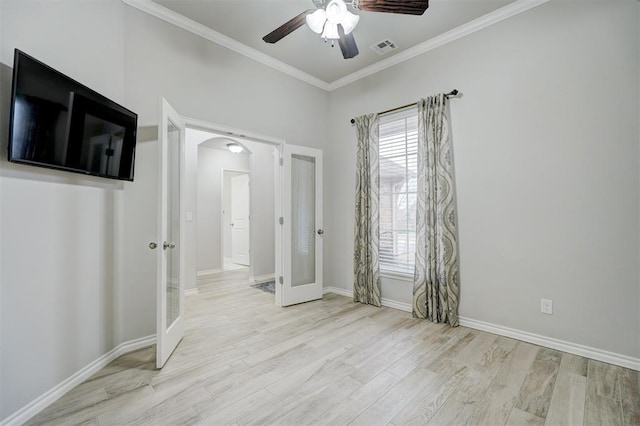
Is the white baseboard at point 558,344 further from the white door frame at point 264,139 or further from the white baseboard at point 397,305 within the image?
the white door frame at point 264,139

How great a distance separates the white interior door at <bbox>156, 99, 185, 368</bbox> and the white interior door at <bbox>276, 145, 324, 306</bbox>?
1334 millimetres

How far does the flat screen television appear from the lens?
5.18ft

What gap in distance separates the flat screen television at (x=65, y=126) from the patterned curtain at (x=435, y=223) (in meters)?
2.94

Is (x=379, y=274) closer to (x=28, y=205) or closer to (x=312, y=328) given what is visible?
(x=312, y=328)

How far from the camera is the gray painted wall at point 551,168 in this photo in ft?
7.43

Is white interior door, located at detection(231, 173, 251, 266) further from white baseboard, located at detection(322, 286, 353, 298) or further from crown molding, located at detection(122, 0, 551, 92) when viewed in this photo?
crown molding, located at detection(122, 0, 551, 92)

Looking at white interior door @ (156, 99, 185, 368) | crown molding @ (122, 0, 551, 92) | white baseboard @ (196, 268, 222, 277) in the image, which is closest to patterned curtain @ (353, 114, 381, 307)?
crown molding @ (122, 0, 551, 92)

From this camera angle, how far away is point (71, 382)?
6.45 feet

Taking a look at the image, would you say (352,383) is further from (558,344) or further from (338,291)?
(338,291)

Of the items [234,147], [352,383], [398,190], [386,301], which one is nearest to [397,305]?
[386,301]

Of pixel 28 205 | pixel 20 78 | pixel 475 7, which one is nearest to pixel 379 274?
pixel 475 7

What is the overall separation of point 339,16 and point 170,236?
2.30 metres

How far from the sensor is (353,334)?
9.42 ft

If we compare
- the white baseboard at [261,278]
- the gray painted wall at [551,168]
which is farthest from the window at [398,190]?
the white baseboard at [261,278]
